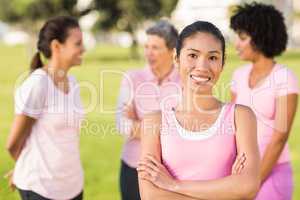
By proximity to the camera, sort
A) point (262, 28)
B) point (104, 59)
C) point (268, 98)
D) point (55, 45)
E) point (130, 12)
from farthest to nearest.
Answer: point (130, 12), point (104, 59), point (55, 45), point (262, 28), point (268, 98)

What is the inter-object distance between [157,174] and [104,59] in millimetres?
40140

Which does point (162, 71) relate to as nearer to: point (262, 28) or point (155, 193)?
point (262, 28)

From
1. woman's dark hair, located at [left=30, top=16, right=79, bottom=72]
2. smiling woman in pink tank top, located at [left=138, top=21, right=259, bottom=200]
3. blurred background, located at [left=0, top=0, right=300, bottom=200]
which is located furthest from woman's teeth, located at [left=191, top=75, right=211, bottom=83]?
woman's dark hair, located at [left=30, top=16, right=79, bottom=72]

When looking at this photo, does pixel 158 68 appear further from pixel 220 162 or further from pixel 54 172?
pixel 220 162

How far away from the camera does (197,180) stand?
235 centimetres

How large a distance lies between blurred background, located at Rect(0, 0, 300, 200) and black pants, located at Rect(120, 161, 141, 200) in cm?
112

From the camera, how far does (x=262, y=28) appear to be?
384 cm

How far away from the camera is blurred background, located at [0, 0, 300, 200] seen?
8552 millimetres

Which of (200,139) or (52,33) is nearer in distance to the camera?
(200,139)

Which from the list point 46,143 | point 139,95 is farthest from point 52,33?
point 139,95

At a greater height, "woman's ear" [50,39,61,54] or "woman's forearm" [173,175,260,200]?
"woman's ear" [50,39,61,54]

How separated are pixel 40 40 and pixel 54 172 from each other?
3.17 ft

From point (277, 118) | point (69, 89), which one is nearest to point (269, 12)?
point (277, 118)

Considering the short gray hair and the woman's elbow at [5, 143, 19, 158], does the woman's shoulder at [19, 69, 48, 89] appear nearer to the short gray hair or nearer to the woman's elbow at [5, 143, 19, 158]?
the woman's elbow at [5, 143, 19, 158]
